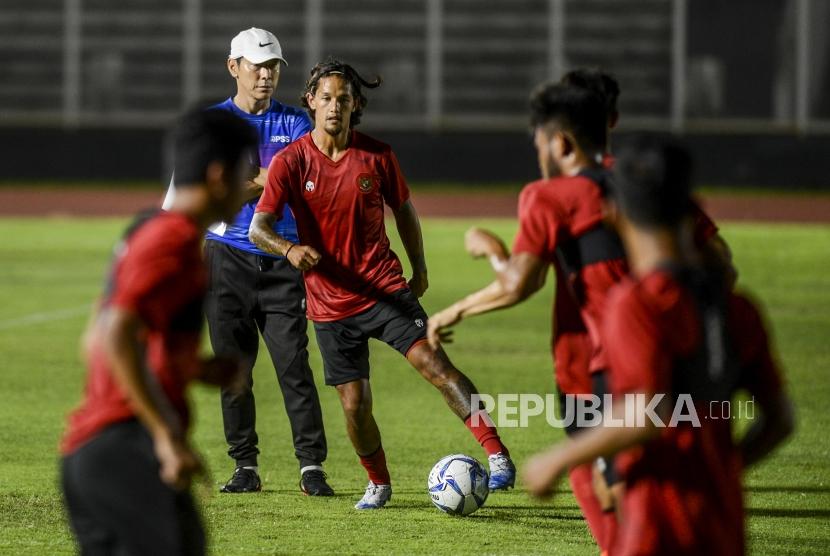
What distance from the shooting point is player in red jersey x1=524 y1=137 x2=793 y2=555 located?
374cm

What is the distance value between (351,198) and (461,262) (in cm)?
1551

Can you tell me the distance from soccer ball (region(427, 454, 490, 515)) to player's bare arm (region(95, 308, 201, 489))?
12.4 ft

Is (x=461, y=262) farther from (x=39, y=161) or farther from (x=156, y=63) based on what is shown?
(x=156, y=63)

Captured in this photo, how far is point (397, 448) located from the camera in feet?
32.3

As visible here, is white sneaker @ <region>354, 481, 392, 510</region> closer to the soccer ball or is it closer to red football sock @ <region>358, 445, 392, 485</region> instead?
red football sock @ <region>358, 445, 392, 485</region>

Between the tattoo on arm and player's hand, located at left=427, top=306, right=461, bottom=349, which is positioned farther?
the tattoo on arm

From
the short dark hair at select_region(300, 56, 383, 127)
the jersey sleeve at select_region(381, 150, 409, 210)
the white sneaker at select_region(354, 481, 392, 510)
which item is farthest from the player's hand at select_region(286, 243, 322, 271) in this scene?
the white sneaker at select_region(354, 481, 392, 510)

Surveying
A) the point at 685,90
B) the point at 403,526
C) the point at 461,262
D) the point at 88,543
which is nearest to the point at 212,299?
the point at 403,526

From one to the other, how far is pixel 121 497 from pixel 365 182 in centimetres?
419

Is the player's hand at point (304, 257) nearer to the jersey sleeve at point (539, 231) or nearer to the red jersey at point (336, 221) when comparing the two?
the red jersey at point (336, 221)

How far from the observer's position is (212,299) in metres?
8.78

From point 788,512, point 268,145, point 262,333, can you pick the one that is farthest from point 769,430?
point 268,145

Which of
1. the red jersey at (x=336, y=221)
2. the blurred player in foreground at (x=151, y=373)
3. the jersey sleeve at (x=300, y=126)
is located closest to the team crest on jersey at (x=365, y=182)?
the red jersey at (x=336, y=221)

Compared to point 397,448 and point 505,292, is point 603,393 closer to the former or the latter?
point 505,292
